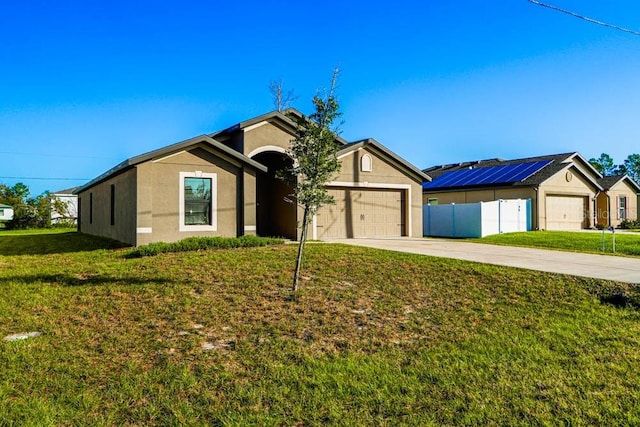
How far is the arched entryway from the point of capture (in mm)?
19250

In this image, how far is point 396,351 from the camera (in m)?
5.71

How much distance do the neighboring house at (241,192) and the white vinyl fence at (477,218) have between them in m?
2.69

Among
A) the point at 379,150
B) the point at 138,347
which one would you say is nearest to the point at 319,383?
the point at 138,347

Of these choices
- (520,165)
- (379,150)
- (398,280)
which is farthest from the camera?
(520,165)

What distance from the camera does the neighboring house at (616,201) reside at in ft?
97.1

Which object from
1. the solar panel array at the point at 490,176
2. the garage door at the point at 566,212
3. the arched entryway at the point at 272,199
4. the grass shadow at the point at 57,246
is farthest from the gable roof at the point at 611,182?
the grass shadow at the point at 57,246

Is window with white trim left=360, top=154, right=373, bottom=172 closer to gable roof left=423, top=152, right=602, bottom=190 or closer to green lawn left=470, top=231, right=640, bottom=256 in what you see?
green lawn left=470, top=231, right=640, bottom=256

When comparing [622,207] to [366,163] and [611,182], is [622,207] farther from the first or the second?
[366,163]

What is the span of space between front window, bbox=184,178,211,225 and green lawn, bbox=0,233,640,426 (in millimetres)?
5109

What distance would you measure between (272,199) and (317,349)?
15.4 metres

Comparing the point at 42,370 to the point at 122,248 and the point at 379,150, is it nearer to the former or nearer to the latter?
the point at 122,248

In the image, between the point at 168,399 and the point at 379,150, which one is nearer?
the point at 168,399

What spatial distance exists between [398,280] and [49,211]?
37724 millimetres

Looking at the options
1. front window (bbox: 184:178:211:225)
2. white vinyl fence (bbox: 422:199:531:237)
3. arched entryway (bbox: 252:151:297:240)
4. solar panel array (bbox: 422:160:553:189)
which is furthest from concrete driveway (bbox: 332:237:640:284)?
solar panel array (bbox: 422:160:553:189)
